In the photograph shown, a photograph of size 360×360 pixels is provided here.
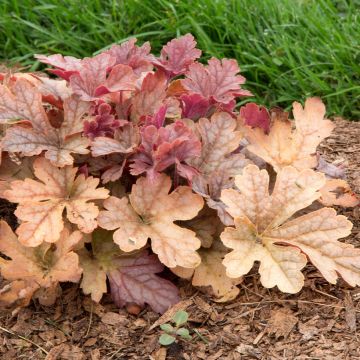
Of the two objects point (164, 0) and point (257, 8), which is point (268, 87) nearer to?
point (257, 8)

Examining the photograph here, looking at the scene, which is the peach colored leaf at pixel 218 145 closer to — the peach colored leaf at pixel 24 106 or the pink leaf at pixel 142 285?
the pink leaf at pixel 142 285

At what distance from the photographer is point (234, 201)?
6.28ft

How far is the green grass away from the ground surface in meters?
1.59

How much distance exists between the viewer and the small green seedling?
1.79 m

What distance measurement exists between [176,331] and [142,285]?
0.62ft

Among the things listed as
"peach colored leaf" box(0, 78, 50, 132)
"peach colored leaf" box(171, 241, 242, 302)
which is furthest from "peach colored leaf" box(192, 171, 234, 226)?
"peach colored leaf" box(0, 78, 50, 132)

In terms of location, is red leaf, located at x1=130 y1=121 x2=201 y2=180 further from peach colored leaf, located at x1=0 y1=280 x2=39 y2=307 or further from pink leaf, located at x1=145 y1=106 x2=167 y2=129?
peach colored leaf, located at x1=0 y1=280 x2=39 y2=307

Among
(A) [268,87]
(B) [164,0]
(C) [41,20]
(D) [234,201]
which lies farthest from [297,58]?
(D) [234,201]

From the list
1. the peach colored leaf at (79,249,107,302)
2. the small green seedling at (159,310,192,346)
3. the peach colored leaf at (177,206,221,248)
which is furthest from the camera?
the peach colored leaf at (177,206,221,248)

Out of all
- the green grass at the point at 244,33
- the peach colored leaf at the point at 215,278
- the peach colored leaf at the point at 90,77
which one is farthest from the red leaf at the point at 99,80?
the green grass at the point at 244,33

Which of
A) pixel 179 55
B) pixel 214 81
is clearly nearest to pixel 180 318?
pixel 214 81

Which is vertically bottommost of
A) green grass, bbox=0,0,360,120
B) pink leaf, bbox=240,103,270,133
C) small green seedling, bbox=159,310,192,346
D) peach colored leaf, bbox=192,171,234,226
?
green grass, bbox=0,0,360,120

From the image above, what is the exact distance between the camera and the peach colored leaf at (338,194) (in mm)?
2170

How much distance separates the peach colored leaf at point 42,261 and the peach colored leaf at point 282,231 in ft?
1.36
